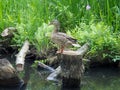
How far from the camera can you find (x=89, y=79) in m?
6.58

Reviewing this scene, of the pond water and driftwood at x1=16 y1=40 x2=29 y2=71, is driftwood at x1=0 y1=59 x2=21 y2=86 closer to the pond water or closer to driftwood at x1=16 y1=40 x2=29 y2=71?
the pond water

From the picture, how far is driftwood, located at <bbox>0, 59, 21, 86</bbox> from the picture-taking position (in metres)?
5.82

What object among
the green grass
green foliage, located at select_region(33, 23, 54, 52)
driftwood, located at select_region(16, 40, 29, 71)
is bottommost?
driftwood, located at select_region(16, 40, 29, 71)

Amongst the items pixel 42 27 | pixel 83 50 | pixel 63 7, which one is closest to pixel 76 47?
pixel 83 50

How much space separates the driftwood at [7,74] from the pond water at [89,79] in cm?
11

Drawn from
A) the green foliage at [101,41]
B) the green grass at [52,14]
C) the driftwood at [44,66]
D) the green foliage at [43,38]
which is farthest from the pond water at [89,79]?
the green grass at [52,14]

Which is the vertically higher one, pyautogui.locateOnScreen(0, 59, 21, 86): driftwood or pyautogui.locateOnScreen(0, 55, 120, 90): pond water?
pyautogui.locateOnScreen(0, 59, 21, 86): driftwood

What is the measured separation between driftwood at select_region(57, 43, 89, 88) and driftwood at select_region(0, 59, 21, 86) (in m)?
0.71

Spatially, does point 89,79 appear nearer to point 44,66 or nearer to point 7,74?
point 44,66

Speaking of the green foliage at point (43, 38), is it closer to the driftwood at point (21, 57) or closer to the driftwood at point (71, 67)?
the driftwood at point (21, 57)

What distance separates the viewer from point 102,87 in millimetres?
6168

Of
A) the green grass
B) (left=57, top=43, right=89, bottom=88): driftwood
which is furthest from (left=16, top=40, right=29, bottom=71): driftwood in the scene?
(left=57, top=43, right=89, bottom=88): driftwood

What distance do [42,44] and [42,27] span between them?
0.34 metres

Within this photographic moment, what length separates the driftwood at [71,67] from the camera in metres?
5.78
